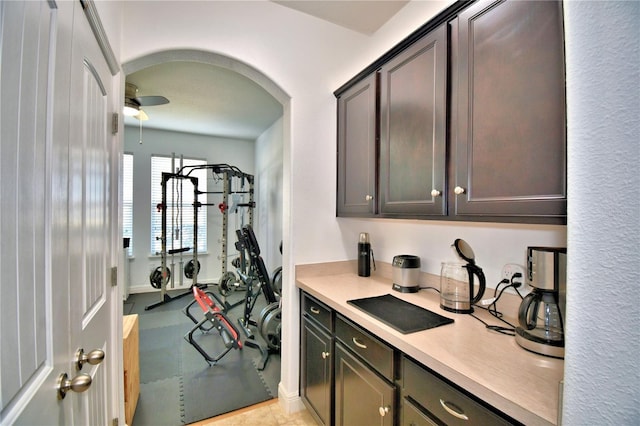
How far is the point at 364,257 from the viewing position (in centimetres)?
220

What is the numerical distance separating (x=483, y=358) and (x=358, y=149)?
139cm

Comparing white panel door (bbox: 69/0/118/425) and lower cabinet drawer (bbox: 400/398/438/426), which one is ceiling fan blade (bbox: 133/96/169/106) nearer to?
white panel door (bbox: 69/0/118/425)

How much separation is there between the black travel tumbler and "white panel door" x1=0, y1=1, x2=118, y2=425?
162 cm

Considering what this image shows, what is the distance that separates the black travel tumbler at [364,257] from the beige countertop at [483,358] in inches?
18.1

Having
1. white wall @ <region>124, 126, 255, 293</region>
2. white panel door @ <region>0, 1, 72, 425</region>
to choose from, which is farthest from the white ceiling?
white panel door @ <region>0, 1, 72, 425</region>

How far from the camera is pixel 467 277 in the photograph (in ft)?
5.07

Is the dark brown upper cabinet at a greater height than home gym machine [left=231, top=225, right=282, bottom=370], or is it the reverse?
the dark brown upper cabinet

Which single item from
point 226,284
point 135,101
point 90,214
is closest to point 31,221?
point 90,214

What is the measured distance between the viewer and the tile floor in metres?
1.96

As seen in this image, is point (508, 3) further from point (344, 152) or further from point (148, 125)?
point (148, 125)

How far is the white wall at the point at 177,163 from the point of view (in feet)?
16.0

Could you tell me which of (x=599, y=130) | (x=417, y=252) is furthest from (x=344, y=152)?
(x=599, y=130)

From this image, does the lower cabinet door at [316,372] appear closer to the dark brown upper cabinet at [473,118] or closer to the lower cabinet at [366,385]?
the lower cabinet at [366,385]

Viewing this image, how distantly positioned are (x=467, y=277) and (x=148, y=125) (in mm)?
5187
